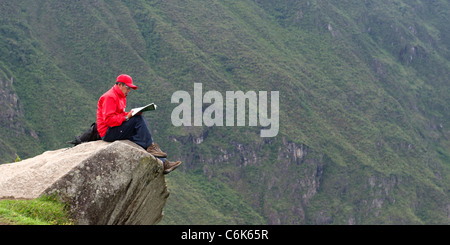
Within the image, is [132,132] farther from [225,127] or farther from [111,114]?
[225,127]

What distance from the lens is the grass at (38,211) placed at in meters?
12.8

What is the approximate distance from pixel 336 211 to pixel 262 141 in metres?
23.7

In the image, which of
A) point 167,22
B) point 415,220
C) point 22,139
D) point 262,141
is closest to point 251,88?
point 262,141

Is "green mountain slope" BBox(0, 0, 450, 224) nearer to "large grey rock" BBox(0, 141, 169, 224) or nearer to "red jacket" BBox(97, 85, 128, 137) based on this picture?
"red jacket" BBox(97, 85, 128, 137)

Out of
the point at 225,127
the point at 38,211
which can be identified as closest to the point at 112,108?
the point at 38,211

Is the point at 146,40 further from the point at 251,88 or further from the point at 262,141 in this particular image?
the point at 262,141

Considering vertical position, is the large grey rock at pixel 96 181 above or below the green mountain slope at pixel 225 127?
above

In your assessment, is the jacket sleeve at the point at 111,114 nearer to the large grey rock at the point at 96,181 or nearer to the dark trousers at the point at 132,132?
the dark trousers at the point at 132,132

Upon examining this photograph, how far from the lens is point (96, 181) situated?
14320 millimetres

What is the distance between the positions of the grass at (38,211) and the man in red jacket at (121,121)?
9.58 ft

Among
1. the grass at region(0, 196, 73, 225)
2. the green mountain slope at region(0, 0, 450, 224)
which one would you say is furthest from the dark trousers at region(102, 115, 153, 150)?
the green mountain slope at region(0, 0, 450, 224)
